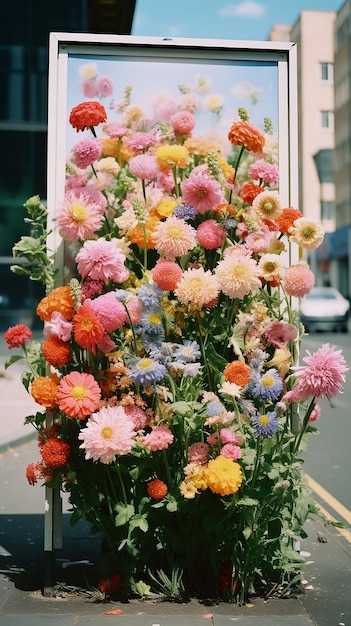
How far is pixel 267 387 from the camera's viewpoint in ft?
15.6

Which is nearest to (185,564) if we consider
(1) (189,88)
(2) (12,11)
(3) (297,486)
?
(3) (297,486)

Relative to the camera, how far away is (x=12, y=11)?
99.1 ft

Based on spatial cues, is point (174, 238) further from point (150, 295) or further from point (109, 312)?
point (109, 312)

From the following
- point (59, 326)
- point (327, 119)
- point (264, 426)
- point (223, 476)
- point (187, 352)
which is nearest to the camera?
point (223, 476)

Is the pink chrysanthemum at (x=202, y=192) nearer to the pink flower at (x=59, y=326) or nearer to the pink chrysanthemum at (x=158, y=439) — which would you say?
the pink flower at (x=59, y=326)

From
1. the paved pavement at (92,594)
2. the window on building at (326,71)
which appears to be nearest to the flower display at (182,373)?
the paved pavement at (92,594)

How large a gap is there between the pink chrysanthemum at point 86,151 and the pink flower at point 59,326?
0.75 metres

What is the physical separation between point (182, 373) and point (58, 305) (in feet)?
2.14

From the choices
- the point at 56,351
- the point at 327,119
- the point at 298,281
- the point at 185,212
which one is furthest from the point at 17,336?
the point at 327,119

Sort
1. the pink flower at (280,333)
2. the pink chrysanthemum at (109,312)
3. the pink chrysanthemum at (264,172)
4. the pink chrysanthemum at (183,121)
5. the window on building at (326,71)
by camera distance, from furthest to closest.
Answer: the window on building at (326,71), the pink chrysanthemum at (183,121), the pink chrysanthemum at (264,172), the pink flower at (280,333), the pink chrysanthemum at (109,312)

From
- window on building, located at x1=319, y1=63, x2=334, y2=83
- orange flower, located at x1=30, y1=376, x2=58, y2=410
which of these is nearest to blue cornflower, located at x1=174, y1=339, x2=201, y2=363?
orange flower, located at x1=30, y1=376, x2=58, y2=410

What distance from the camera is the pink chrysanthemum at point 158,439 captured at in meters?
4.69

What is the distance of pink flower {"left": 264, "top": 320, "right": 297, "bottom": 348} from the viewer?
498 cm

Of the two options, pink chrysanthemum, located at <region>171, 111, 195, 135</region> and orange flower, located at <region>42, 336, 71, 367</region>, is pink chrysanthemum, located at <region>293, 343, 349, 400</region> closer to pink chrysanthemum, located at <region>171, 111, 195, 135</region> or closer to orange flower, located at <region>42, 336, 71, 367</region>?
orange flower, located at <region>42, 336, 71, 367</region>
